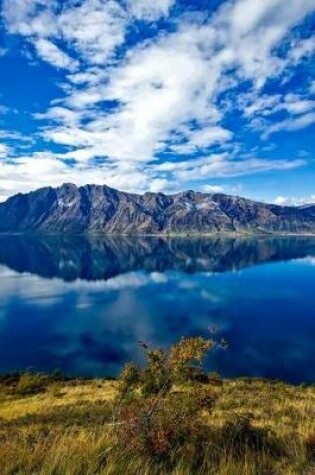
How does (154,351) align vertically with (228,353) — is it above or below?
above

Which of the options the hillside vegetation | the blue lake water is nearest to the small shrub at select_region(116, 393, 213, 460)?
the hillside vegetation

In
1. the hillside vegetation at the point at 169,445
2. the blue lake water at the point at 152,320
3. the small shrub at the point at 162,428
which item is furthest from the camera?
the blue lake water at the point at 152,320

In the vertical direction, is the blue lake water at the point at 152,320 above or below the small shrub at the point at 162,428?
below

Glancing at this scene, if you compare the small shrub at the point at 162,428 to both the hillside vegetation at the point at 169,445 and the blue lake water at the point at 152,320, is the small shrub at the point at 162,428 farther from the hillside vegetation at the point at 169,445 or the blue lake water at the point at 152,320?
the blue lake water at the point at 152,320

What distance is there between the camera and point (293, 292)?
138875 millimetres

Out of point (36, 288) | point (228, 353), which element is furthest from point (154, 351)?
point (36, 288)

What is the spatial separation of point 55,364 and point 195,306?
5305cm

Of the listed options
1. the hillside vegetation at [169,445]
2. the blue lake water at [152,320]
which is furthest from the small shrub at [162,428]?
the blue lake water at [152,320]

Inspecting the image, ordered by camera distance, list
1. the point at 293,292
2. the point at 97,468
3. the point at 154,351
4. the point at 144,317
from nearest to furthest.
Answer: the point at 97,468, the point at 154,351, the point at 144,317, the point at 293,292

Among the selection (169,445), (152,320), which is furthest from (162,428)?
(152,320)

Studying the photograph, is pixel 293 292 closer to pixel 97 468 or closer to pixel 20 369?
pixel 20 369

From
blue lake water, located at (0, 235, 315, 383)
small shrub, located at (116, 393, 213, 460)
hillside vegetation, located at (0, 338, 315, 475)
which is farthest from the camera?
blue lake water, located at (0, 235, 315, 383)

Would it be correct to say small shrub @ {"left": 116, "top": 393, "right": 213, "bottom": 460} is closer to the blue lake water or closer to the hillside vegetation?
the hillside vegetation

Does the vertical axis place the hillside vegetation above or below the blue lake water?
above
